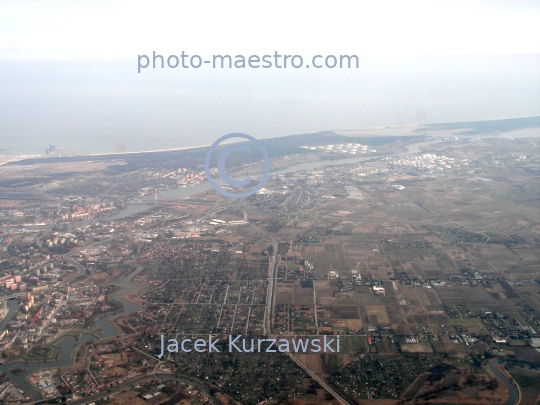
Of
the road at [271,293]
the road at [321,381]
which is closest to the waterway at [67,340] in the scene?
the road at [271,293]

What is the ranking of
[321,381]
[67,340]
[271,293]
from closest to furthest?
[321,381]
[67,340]
[271,293]

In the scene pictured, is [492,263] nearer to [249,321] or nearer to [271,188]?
[249,321]

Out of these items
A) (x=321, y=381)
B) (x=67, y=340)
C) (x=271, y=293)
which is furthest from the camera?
(x=271, y=293)

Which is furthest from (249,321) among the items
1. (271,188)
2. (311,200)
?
(271,188)

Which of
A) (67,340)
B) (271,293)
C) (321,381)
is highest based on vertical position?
(271,293)

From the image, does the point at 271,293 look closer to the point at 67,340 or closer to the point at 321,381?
the point at 321,381

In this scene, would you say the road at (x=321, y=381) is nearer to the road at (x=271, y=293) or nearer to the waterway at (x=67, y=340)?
the road at (x=271, y=293)

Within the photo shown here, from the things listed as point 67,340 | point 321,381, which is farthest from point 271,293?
point 67,340

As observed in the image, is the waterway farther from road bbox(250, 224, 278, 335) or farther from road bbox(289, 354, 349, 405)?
road bbox(289, 354, 349, 405)

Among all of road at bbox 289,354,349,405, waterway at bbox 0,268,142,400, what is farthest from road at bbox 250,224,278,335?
waterway at bbox 0,268,142,400

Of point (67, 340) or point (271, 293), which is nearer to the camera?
point (67, 340)

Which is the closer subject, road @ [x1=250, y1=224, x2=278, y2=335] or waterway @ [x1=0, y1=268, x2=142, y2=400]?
waterway @ [x1=0, y1=268, x2=142, y2=400]
